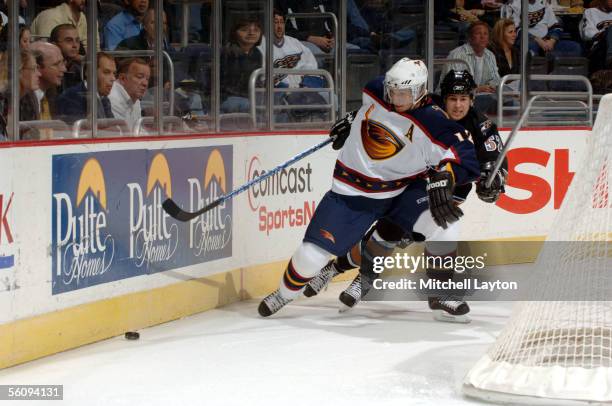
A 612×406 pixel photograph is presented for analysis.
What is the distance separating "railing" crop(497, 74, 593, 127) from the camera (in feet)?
26.1

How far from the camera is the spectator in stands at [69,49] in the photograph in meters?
5.07

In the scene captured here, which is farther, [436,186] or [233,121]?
[233,121]

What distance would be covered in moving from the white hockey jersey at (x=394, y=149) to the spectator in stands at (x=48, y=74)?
4.66 ft

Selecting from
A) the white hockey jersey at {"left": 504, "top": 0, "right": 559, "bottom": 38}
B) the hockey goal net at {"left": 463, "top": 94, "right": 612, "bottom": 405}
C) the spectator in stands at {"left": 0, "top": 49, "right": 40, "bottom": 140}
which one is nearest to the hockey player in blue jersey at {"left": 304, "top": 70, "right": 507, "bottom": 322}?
the hockey goal net at {"left": 463, "top": 94, "right": 612, "bottom": 405}

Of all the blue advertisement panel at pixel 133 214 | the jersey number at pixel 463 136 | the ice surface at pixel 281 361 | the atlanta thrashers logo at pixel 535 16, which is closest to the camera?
the ice surface at pixel 281 361

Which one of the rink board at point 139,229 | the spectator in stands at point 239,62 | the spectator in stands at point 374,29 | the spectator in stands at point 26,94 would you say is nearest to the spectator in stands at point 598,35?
the rink board at point 139,229

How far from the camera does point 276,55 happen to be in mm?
7008

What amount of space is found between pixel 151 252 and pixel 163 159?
1.39 feet

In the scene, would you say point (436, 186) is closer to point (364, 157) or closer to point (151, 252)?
point (364, 157)

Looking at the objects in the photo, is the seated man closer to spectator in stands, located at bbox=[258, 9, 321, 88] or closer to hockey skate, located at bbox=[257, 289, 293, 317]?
spectator in stands, located at bbox=[258, 9, 321, 88]

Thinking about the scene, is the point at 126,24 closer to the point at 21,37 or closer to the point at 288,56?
the point at 21,37

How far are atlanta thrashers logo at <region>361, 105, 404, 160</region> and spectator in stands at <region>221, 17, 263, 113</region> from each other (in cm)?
107

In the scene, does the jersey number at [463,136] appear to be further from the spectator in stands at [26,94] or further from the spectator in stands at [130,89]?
the spectator in stands at [26,94]

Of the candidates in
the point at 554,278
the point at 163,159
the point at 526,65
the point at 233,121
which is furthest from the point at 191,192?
the point at 526,65
